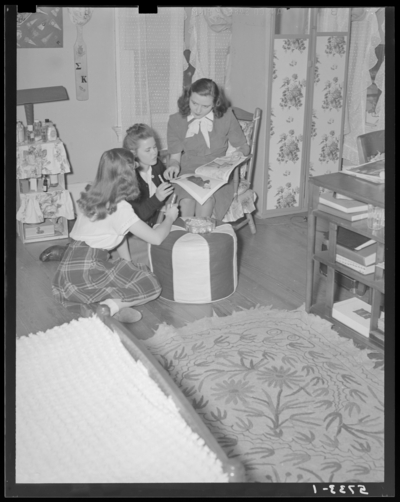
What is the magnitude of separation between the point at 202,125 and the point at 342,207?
3.97 ft

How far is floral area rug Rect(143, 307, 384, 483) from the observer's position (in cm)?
195

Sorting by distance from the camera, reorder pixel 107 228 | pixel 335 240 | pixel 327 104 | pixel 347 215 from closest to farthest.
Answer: pixel 347 215 < pixel 335 240 < pixel 107 228 < pixel 327 104

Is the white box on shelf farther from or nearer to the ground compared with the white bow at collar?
nearer to the ground

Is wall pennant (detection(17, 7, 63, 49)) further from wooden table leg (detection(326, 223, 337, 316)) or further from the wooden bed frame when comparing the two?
the wooden bed frame

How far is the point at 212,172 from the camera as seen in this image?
3404 mm

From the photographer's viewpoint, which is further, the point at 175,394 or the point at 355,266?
the point at 355,266

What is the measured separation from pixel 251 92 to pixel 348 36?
25.1 inches

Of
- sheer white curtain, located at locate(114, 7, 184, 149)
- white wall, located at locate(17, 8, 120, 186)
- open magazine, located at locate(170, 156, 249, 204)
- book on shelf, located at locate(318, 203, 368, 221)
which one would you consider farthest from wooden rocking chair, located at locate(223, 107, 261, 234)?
book on shelf, located at locate(318, 203, 368, 221)

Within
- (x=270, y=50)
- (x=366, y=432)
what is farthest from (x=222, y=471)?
(x=270, y=50)

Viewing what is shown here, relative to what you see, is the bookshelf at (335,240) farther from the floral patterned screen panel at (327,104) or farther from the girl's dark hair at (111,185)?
the floral patterned screen panel at (327,104)

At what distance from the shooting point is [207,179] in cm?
338

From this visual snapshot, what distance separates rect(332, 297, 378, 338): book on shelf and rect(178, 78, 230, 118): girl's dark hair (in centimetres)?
126

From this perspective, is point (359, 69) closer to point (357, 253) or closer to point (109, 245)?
point (357, 253)

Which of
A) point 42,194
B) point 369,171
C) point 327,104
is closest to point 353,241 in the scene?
point 369,171
